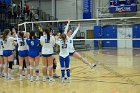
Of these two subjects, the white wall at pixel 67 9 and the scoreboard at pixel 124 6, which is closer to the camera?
the scoreboard at pixel 124 6

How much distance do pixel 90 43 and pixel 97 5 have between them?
14.2 feet

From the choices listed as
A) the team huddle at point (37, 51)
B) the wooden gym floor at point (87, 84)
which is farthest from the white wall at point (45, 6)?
the team huddle at point (37, 51)

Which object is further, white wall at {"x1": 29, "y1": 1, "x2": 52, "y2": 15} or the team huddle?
white wall at {"x1": 29, "y1": 1, "x2": 52, "y2": 15}

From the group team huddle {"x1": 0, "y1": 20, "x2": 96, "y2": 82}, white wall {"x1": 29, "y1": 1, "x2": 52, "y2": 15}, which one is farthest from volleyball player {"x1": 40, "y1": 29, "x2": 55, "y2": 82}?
white wall {"x1": 29, "y1": 1, "x2": 52, "y2": 15}

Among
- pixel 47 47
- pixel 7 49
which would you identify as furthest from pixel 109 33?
pixel 47 47

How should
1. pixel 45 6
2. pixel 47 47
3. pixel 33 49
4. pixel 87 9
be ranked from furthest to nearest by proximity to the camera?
pixel 45 6 → pixel 87 9 → pixel 33 49 → pixel 47 47

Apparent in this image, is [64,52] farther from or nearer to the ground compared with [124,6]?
nearer to the ground

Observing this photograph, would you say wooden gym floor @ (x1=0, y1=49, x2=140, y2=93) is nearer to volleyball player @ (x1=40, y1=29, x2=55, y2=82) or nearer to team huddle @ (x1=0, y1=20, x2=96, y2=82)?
team huddle @ (x1=0, y1=20, x2=96, y2=82)

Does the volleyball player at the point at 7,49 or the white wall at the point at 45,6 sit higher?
the white wall at the point at 45,6

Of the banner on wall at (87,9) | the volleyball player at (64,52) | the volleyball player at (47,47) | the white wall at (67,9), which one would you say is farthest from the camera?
the white wall at (67,9)

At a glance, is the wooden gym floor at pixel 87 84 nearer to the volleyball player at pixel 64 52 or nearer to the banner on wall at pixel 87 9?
the volleyball player at pixel 64 52

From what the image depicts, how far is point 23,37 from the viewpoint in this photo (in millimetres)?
11469

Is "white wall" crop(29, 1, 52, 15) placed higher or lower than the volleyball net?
higher

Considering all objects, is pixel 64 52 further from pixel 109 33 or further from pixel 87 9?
pixel 87 9
